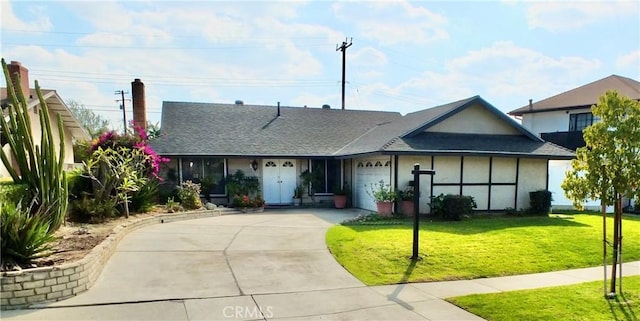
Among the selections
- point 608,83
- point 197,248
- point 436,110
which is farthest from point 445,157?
point 608,83

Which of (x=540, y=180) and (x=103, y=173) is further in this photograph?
(x=540, y=180)

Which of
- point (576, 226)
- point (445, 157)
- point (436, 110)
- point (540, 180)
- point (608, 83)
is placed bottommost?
point (576, 226)

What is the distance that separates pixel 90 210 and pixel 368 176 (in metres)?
9.77

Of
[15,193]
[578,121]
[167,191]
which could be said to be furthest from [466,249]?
[578,121]

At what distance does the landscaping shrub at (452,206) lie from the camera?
12.4 meters

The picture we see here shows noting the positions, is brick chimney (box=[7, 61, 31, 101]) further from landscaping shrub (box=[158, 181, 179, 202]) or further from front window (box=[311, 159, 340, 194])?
front window (box=[311, 159, 340, 194])

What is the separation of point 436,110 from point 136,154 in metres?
12.3

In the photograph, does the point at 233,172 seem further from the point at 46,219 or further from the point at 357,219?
the point at 46,219

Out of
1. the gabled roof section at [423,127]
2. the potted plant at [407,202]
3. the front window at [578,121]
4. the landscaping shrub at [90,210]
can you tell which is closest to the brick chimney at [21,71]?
the landscaping shrub at [90,210]

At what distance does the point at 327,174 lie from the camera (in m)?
17.5

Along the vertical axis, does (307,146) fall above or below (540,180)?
above

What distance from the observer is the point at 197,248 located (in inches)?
310

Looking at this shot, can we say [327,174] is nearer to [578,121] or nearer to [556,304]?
[556,304]

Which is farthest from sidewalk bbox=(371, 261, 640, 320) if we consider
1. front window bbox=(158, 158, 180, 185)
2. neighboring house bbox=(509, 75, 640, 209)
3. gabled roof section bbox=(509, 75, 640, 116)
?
gabled roof section bbox=(509, 75, 640, 116)
